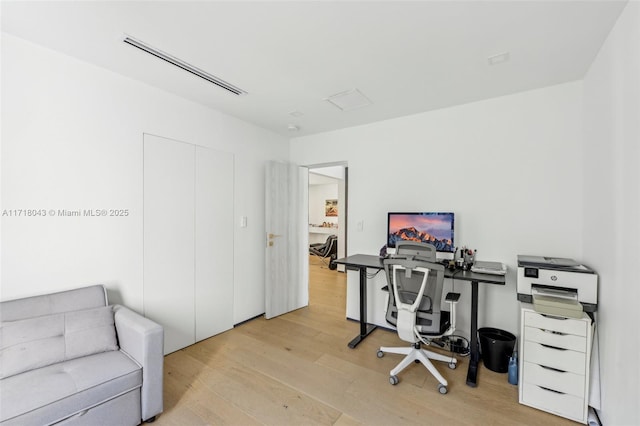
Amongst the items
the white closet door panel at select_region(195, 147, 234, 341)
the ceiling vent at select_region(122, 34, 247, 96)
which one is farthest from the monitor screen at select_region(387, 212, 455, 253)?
the ceiling vent at select_region(122, 34, 247, 96)

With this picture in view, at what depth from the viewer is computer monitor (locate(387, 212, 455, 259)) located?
2998mm

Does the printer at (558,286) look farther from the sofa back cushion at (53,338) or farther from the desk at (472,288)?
the sofa back cushion at (53,338)

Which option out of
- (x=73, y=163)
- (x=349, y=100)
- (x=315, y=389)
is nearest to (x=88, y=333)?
(x=73, y=163)

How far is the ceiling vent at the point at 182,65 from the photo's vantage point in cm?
199

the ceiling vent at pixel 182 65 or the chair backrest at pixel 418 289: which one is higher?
the ceiling vent at pixel 182 65

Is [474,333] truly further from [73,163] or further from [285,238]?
[73,163]

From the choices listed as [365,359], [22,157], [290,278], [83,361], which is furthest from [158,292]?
[365,359]

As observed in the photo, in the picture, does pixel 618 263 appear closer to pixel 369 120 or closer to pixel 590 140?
pixel 590 140

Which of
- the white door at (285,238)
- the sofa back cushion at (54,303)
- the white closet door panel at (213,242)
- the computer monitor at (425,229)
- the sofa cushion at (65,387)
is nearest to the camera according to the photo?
the sofa cushion at (65,387)

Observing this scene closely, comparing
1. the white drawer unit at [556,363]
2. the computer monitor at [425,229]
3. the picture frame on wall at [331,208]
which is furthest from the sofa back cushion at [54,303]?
the picture frame on wall at [331,208]

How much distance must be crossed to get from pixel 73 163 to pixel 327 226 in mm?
7030

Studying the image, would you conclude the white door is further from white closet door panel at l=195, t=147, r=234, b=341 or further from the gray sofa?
the gray sofa

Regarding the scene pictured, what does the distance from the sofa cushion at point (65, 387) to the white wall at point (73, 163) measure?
27.5 inches

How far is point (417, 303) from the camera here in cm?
230
